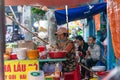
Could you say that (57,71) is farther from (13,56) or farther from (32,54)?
(13,56)

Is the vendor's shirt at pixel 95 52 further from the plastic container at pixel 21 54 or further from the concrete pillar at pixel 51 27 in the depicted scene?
the plastic container at pixel 21 54

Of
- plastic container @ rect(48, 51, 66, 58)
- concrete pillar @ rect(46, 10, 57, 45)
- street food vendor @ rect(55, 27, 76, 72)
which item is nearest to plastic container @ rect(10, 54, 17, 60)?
plastic container @ rect(48, 51, 66, 58)

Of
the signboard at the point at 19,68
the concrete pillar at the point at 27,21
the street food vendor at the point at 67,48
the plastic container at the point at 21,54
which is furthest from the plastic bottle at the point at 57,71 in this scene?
the concrete pillar at the point at 27,21

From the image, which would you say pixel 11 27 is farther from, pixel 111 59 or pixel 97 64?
pixel 111 59

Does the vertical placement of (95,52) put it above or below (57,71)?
above

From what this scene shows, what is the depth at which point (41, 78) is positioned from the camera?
5234 mm

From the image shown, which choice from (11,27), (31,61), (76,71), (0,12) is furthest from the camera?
(11,27)

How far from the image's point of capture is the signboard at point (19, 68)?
5875 mm

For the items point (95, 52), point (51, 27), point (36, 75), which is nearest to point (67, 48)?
point (36, 75)

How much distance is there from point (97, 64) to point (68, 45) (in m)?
3.30

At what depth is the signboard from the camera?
19.3ft

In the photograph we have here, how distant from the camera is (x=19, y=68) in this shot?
594 cm

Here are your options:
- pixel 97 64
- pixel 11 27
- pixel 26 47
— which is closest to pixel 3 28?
pixel 26 47

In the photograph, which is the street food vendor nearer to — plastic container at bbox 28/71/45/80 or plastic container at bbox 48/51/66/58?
plastic container at bbox 48/51/66/58
